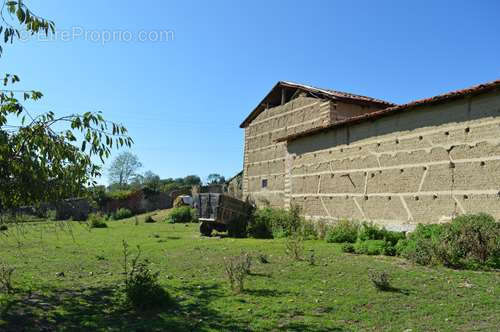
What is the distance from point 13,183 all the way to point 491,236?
892cm

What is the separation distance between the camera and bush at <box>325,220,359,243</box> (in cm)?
1366

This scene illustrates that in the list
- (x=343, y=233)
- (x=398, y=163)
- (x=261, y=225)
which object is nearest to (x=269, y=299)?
(x=343, y=233)

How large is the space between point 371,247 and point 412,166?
2983 mm

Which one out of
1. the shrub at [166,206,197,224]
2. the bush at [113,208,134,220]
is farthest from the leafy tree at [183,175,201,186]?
the shrub at [166,206,197,224]

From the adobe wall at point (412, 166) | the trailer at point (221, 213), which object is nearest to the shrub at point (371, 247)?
the adobe wall at point (412, 166)

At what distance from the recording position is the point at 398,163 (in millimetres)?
12844

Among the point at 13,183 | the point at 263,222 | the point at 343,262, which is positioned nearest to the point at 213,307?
the point at 13,183

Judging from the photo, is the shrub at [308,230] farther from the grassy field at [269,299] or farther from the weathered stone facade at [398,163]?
the grassy field at [269,299]

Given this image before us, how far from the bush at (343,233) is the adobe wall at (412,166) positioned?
442 mm

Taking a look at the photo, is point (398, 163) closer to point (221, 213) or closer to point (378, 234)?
point (378, 234)

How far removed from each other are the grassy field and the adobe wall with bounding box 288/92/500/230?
2728mm

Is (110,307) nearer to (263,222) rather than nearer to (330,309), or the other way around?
(330,309)

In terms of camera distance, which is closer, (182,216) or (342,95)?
(342,95)

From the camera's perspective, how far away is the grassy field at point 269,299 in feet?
17.2
